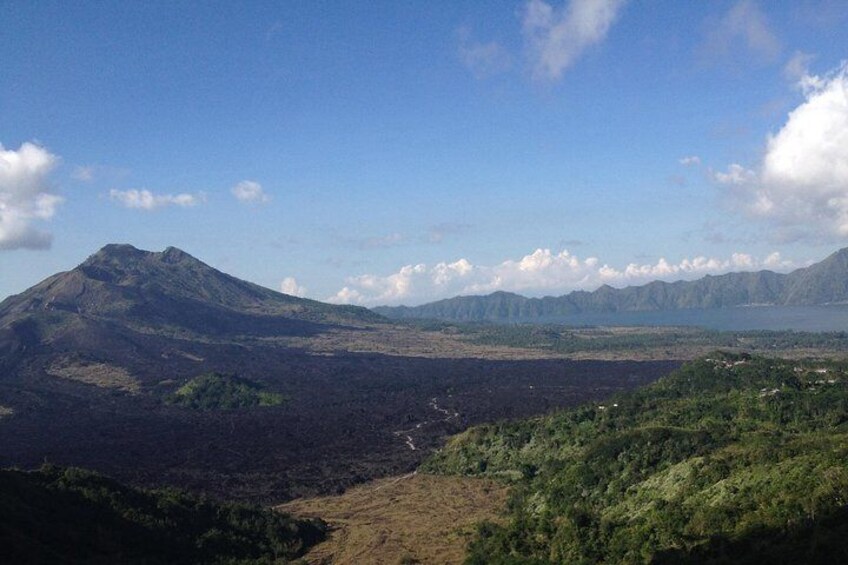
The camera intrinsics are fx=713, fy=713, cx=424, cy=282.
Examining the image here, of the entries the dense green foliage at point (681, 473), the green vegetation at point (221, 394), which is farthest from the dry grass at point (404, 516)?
the green vegetation at point (221, 394)

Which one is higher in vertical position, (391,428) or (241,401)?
(241,401)

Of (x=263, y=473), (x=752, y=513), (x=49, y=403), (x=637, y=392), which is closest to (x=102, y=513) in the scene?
(x=263, y=473)

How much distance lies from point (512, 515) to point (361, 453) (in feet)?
114

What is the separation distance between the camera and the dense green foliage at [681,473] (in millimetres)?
30094

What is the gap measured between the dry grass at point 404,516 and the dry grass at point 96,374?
82.7 m

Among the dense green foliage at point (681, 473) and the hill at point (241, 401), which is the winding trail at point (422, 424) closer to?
the hill at point (241, 401)

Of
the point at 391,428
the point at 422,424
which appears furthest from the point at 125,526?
the point at 422,424

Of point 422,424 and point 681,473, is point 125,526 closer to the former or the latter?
point 681,473

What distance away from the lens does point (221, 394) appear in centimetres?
12362

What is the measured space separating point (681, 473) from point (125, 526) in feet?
109

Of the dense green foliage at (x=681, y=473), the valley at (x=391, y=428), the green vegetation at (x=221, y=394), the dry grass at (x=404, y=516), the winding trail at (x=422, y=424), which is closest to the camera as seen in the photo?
the dense green foliage at (x=681, y=473)

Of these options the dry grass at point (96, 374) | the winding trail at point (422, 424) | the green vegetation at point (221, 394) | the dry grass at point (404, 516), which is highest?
the dry grass at point (96, 374)

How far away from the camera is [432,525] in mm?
52250

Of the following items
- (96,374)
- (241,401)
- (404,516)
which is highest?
(96,374)
